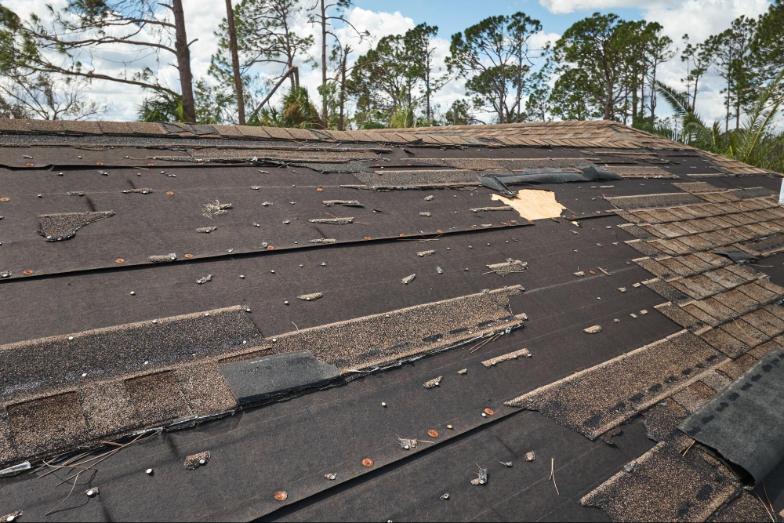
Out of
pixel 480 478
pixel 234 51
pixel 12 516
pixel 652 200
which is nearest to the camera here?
pixel 12 516

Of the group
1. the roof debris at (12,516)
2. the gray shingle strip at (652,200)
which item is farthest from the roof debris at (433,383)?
the gray shingle strip at (652,200)

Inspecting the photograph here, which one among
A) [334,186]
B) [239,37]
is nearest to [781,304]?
[334,186]

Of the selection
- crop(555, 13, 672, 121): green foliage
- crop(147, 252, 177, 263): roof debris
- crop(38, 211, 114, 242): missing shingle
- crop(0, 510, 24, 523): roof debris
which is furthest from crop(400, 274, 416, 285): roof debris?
crop(555, 13, 672, 121): green foliage

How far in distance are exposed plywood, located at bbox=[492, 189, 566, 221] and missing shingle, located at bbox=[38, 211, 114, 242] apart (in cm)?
275

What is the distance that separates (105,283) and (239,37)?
24432 mm

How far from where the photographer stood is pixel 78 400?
4.63 ft

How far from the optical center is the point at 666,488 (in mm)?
1555

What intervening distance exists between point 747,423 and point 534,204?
239 cm

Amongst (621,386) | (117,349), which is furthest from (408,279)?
Result: (117,349)

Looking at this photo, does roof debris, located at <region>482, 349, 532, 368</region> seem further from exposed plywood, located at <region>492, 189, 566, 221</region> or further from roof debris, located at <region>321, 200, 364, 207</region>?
exposed plywood, located at <region>492, 189, 566, 221</region>

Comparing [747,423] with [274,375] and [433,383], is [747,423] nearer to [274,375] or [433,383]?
[433,383]

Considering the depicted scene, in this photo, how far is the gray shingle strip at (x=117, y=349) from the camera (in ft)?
4.82

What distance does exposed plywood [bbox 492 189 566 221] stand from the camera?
3.78 metres

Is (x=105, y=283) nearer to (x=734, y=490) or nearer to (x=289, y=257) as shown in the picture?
(x=289, y=257)
